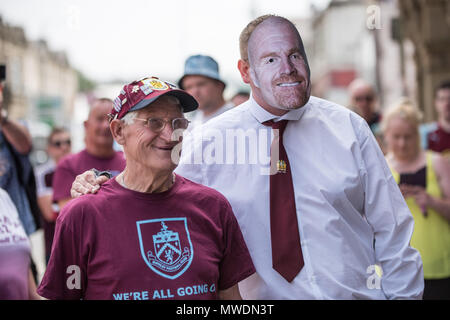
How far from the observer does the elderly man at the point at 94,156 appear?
14.7ft

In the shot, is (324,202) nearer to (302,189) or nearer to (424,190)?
(302,189)

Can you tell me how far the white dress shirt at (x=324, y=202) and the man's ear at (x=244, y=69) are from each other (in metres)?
0.16

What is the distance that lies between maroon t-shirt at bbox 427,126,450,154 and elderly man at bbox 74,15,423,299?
3.29 metres

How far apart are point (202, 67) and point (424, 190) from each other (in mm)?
1848

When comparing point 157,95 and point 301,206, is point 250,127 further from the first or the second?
point 157,95

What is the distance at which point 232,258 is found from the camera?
7.76ft

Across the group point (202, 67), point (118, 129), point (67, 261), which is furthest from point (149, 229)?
point (202, 67)

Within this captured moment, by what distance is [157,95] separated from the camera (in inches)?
88.0

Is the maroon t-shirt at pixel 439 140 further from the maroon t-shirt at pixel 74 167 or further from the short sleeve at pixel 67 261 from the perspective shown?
the short sleeve at pixel 67 261

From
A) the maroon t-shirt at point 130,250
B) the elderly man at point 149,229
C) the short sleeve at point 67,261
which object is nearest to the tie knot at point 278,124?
the elderly man at point 149,229

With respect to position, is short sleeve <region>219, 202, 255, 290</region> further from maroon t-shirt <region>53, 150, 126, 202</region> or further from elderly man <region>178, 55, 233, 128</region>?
elderly man <region>178, 55, 233, 128</region>

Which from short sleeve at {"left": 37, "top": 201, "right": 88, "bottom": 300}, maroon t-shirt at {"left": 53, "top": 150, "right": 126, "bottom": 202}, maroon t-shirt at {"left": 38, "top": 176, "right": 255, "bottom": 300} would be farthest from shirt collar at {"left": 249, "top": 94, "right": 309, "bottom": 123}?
maroon t-shirt at {"left": 53, "top": 150, "right": 126, "bottom": 202}
